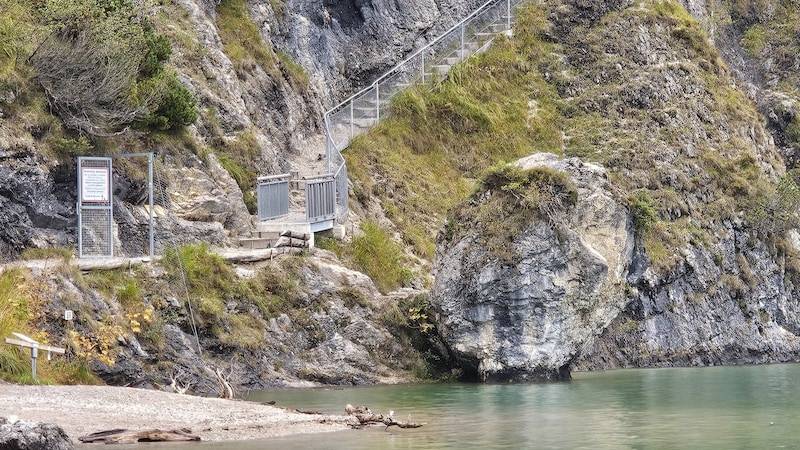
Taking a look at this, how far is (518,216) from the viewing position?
36.1 metres

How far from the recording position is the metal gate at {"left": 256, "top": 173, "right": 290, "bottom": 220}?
39.3m

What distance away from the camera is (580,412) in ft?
91.6

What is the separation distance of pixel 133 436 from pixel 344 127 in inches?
1160

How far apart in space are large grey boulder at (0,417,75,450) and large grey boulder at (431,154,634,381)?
18.9 m

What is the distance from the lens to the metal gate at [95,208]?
3167 cm

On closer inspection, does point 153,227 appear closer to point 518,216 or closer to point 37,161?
point 37,161

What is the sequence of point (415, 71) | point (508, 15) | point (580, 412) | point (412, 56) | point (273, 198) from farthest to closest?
point (508, 15), point (415, 71), point (412, 56), point (273, 198), point (580, 412)

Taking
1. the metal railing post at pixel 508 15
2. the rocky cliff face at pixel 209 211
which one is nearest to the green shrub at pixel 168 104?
the rocky cliff face at pixel 209 211

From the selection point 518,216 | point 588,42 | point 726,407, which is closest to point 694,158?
point 588,42

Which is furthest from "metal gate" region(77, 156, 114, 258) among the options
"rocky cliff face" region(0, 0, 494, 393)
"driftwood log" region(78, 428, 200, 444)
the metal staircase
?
"driftwood log" region(78, 428, 200, 444)

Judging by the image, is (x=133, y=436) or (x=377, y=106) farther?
(x=377, y=106)

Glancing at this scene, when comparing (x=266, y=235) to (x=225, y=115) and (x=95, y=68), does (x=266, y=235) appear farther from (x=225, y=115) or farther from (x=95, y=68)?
(x=95, y=68)

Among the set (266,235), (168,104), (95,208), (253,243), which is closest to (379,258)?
(266,235)

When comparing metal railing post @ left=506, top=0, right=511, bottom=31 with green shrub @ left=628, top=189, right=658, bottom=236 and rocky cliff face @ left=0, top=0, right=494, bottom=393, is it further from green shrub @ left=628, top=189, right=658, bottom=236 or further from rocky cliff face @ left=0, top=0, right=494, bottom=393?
green shrub @ left=628, top=189, right=658, bottom=236
